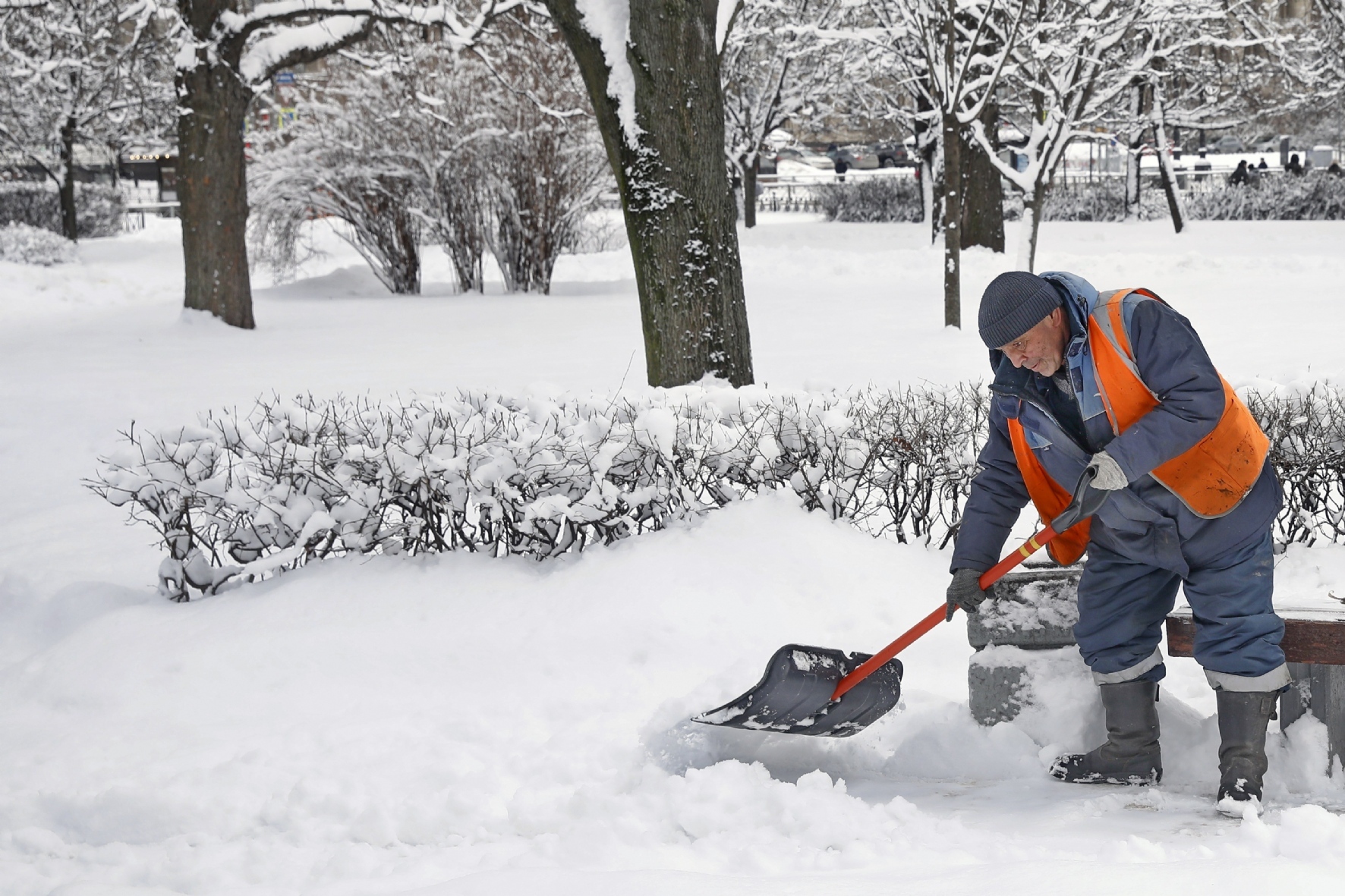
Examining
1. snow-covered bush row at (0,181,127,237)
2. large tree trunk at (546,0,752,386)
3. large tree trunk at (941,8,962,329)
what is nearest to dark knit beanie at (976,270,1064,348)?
large tree trunk at (546,0,752,386)

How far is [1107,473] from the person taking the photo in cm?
255

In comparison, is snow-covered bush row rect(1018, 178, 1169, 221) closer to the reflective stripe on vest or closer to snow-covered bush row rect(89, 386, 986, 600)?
snow-covered bush row rect(89, 386, 986, 600)

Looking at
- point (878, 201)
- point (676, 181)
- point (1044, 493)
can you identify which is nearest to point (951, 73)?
point (676, 181)

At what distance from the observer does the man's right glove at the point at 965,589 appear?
2977mm

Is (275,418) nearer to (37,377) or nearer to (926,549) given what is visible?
(926,549)

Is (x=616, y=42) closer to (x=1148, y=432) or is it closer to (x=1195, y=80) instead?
(x=1148, y=432)

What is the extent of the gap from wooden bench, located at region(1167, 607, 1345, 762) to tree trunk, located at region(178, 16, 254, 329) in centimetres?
962

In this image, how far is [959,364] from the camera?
816cm

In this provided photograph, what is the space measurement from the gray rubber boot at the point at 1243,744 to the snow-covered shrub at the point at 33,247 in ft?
60.4

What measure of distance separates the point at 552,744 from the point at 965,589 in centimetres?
120

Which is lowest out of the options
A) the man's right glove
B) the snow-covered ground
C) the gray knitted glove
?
the snow-covered ground

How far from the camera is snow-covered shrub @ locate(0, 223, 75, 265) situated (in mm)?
18031

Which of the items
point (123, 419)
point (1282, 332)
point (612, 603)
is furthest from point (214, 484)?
point (1282, 332)

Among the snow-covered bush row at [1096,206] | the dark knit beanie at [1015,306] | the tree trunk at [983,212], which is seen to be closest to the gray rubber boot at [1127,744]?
the dark knit beanie at [1015,306]
